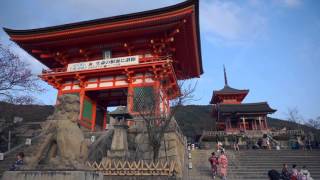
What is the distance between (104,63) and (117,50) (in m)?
1.65

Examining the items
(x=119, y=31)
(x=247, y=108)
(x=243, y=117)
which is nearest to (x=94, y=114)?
(x=119, y=31)

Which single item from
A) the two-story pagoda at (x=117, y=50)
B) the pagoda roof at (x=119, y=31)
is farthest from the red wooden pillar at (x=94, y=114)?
the pagoda roof at (x=119, y=31)

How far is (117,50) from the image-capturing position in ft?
62.3

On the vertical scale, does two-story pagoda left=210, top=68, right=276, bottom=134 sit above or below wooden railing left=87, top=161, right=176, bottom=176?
above

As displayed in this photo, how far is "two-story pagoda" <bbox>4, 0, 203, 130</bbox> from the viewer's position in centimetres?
1661

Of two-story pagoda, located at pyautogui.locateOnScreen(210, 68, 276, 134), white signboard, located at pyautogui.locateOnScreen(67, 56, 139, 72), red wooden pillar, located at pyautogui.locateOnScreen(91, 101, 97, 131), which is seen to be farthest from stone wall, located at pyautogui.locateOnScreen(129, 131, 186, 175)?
two-story pagoda, located at pyautogui.locateOnScreen(210, 68, 276, 134)

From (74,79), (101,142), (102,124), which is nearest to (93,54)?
(74,79)

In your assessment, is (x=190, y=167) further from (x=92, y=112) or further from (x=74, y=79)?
(x=74, y=79)

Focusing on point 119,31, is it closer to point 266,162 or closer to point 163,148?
point 163,148

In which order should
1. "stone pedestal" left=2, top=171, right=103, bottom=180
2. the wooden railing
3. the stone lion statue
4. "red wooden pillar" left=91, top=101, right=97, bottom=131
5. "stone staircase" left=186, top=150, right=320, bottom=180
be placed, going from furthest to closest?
1. "red wooden pillar" left=91, top=101, right=97, bottom=131
2. "stone staircase" left=186, top=150, right=320, bottom=180
3. the wooden railing
4. the stone lion statue
5. "stone pedestal" left=2, top=171, right=103, bottom=180

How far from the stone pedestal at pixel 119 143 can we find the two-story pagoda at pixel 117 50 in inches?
135

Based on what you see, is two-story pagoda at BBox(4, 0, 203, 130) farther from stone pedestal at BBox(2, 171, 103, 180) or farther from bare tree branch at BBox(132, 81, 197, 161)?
stone pedestal at BBox(2, 171, 103, 180)

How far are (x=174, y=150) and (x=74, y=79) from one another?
10735 mm

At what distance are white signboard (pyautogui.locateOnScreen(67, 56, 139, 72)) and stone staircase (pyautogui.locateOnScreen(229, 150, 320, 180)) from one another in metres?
9.57
